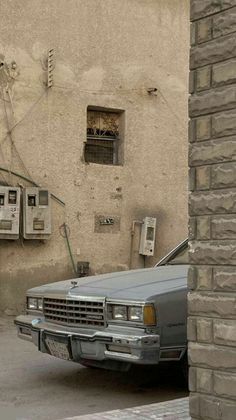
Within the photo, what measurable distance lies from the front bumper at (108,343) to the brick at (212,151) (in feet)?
7.20

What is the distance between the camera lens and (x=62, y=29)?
1241cm

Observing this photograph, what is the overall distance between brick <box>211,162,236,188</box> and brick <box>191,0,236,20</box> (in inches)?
38.2

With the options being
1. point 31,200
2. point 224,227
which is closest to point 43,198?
point 31,200

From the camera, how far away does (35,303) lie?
22.6ft

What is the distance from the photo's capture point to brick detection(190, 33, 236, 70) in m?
3.79

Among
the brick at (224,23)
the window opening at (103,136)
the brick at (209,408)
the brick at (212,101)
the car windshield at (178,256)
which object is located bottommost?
the brick at (209,408)

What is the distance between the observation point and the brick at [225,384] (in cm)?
364

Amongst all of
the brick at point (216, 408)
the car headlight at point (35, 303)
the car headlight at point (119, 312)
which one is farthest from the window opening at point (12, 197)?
the brick at point (216, 408)

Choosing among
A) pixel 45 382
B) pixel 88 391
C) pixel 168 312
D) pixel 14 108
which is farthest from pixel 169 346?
pixel 14 108

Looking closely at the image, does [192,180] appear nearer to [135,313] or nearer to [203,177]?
[203,177]

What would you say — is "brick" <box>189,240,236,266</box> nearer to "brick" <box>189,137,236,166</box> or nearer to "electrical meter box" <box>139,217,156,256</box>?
"brick" <box>189,137,236,166</box>

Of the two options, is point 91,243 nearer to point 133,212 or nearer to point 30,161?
point 133,212

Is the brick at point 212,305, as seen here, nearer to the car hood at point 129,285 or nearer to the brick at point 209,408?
the brick at point 209,408

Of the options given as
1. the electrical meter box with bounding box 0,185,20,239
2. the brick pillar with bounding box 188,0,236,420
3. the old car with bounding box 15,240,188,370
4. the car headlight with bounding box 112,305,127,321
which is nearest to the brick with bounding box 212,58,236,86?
the brick pillar with bounding box 188,0,236,420
